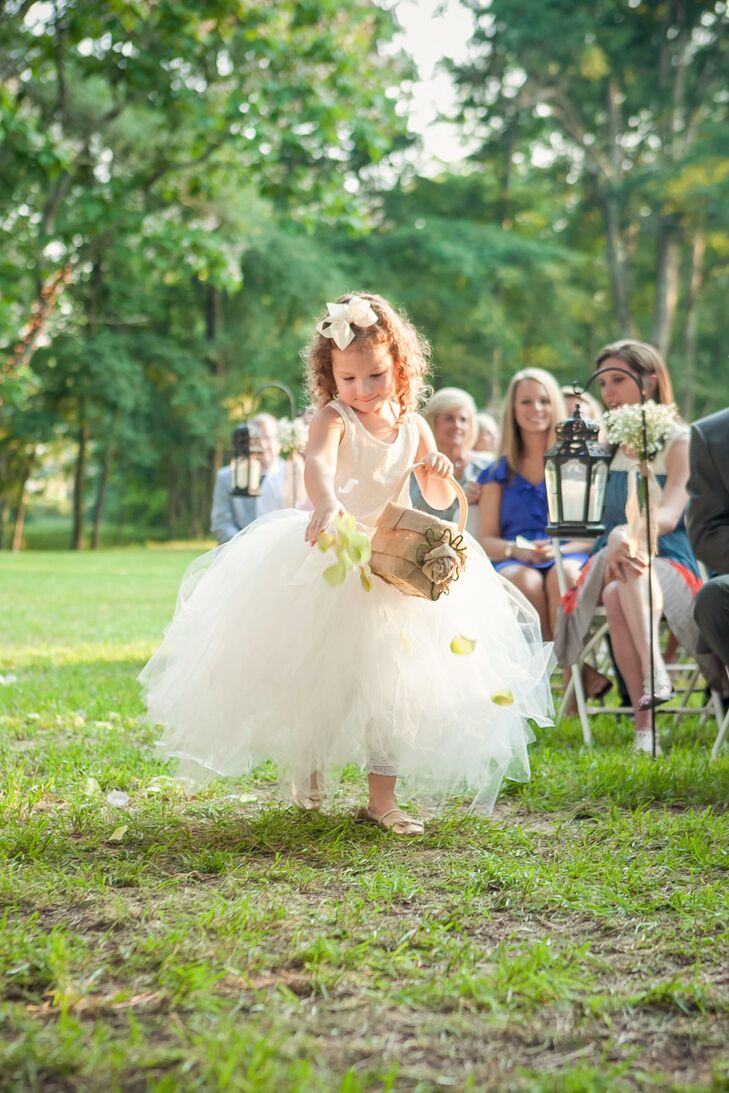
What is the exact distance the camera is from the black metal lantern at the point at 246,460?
910 centimetres

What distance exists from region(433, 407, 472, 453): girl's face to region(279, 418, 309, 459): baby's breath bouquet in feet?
4.37

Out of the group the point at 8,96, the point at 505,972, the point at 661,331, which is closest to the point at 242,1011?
the point at 505,972

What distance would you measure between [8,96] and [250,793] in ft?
38.0

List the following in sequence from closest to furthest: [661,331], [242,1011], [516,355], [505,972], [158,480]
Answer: [242,1011], [505,972], [661,331], [516,355], [158,480]

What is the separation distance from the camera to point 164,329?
38.5 metres

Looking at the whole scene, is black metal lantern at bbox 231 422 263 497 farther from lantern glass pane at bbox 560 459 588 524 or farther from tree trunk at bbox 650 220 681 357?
tree trunk at bbox 650 220 681 357

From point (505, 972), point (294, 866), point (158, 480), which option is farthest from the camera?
point (158, 480)

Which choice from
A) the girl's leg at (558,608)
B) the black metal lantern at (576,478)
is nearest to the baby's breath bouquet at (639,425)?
the black metal lantern at (576,478)

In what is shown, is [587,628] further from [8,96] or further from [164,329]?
[164,329]

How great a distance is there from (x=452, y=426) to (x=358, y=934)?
5.51m

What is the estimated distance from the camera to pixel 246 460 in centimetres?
912

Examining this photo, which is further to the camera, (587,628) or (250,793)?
(587,628)

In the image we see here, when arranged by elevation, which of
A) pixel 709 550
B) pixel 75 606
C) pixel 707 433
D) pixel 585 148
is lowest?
pixel 75 606

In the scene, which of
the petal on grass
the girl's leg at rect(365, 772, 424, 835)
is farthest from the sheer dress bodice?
the petal on grass
